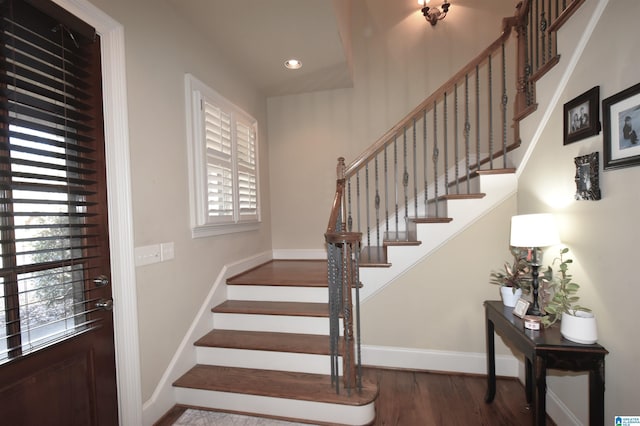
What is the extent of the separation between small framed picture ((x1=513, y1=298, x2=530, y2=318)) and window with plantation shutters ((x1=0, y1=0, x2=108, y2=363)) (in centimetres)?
257

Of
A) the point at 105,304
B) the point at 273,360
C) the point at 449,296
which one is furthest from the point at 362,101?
the point at 105,304

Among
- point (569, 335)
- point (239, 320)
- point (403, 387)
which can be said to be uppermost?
point (569, 335)

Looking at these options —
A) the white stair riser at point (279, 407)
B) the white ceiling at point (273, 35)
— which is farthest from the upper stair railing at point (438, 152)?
the white ceiling at point (273, 35)

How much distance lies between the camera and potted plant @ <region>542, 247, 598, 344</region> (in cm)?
144

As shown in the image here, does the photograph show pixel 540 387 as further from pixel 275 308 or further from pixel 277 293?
pixel 277 293

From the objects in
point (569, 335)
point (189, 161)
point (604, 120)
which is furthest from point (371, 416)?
point (189, 161)

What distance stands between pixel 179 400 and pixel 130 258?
1.19m

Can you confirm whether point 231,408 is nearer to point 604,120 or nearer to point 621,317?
point 621,317

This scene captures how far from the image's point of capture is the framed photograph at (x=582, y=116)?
1.46 m

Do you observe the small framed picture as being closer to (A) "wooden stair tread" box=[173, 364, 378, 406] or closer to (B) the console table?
(B) the console table

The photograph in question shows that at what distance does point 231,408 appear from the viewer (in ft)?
6.69

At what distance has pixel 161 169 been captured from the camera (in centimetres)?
204

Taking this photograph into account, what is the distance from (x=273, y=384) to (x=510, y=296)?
1.83 meters

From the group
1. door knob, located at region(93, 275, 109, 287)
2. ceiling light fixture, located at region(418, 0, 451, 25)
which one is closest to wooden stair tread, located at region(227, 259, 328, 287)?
door knob, located at region(93, 275, 109, 287)
